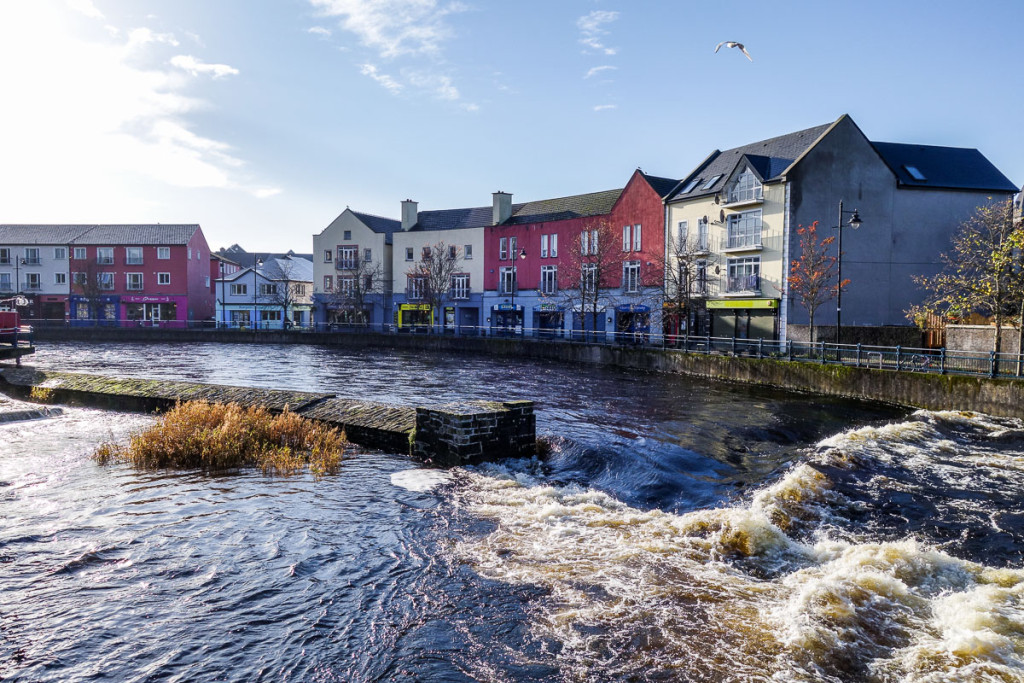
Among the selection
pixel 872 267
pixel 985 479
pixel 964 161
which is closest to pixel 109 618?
pixel 985 479

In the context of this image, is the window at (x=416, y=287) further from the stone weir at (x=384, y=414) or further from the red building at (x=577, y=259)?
the stone weir at (x=384, y=414)

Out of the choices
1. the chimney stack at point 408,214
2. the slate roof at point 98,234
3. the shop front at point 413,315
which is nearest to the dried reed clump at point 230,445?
the shop front at point 413,315

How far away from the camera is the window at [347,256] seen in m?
69.4

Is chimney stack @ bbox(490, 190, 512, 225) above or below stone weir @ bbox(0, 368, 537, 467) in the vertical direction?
above

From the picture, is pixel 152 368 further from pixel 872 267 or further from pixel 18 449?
pixel 872 267

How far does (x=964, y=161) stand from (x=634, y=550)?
156 ft

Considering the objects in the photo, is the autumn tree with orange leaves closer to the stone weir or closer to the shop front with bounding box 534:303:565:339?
the shop front with bounding box 534:303:565:339

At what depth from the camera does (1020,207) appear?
3559cm

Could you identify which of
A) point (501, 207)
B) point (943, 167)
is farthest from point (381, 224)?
point (943, 167)

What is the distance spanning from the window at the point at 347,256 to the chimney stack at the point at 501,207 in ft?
57.3

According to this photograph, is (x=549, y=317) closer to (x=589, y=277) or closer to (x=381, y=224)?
(x=589, y=277)

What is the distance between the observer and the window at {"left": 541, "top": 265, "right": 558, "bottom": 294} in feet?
179

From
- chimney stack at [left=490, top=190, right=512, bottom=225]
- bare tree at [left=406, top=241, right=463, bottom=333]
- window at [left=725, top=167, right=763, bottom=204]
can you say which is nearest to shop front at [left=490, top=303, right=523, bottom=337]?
bare tree at [left=406, top=241, right=463, bottom=333]

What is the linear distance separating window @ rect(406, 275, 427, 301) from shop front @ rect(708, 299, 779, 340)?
28839mm
